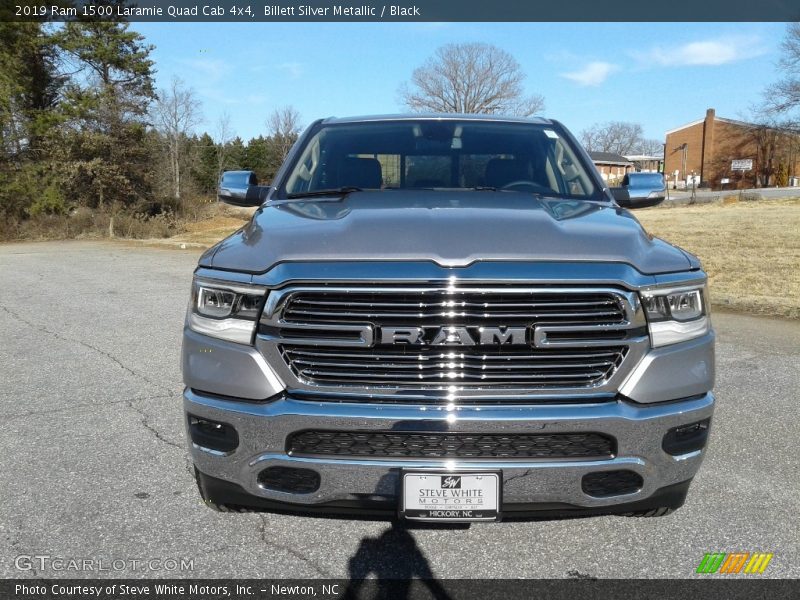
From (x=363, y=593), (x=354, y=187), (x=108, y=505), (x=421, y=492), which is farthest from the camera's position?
(x=354, y=187)

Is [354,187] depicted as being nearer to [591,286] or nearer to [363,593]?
[591,286]

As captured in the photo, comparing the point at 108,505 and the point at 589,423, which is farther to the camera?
the point at 108,505

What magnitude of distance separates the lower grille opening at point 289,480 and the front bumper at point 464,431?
17 mm

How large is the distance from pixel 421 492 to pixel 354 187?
1.94 meters

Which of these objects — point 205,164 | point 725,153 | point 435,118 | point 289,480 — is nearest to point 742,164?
point 725,153

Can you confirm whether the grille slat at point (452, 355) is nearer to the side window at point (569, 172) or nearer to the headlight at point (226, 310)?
the headlight at point (226, 310)

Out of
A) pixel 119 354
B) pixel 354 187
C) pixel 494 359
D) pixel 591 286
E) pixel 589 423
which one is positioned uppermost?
pixel 354 187

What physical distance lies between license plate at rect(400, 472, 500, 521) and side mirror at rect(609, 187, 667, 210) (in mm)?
2333

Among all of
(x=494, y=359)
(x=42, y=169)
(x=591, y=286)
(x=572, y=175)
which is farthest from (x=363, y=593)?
(x=42, y=169)

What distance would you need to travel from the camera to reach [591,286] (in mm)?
2439

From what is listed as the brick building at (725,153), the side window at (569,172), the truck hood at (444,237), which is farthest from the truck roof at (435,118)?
the brick building at (725,153)

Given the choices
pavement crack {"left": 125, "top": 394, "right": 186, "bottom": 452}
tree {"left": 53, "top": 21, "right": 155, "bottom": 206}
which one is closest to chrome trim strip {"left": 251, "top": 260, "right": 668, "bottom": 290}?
pavement crack {"left": 125, "top": 394, "right": 186, "bottom": 452}

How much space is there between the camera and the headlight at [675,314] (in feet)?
8.16

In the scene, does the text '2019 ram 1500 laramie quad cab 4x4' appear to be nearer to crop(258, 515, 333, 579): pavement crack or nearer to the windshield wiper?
crop(258, 515, 333, 579): pavement crack
